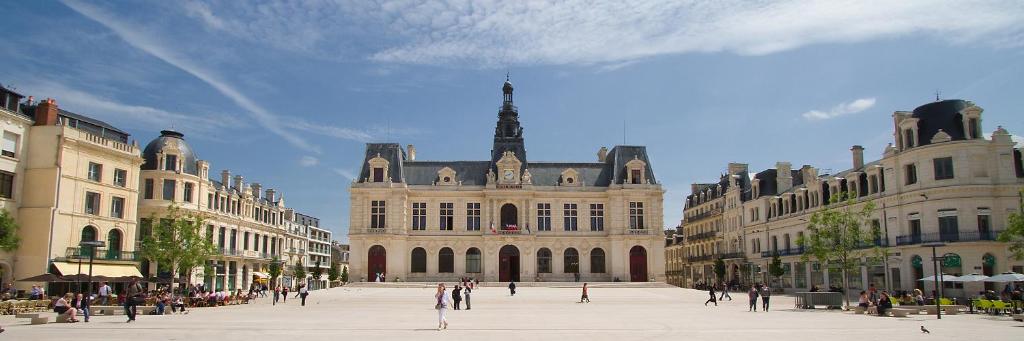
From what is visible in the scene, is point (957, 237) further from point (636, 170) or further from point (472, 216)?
point (472, 216)

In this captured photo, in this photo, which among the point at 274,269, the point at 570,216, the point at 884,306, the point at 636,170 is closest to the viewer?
the point at 884,306

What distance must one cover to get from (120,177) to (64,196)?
4.92 metres

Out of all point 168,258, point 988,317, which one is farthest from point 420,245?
point 988,317

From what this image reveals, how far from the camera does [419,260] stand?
67.2 m

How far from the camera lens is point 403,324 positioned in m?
23.7

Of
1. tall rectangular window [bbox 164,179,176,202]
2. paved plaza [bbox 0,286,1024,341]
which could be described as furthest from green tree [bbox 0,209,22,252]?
tall rectangular window [bbox 164,179,176,202]

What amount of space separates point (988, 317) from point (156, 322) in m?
29.1

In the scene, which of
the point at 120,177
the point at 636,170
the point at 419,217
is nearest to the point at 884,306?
→ the point at 120,177

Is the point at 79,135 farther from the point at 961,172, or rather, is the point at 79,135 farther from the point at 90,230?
the point at 961,172

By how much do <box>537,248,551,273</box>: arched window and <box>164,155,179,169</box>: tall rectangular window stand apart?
31218mm

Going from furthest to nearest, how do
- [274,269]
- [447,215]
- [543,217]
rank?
[543,217], [447,215], [274,269]

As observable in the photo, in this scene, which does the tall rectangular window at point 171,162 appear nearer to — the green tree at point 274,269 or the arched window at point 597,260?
the green tree at point 274,269

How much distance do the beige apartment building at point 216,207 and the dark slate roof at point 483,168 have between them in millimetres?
10529

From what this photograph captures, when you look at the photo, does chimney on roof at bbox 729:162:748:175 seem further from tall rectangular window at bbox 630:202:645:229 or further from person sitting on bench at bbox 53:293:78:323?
person sitting on bench at bbox 53:293:78:323
